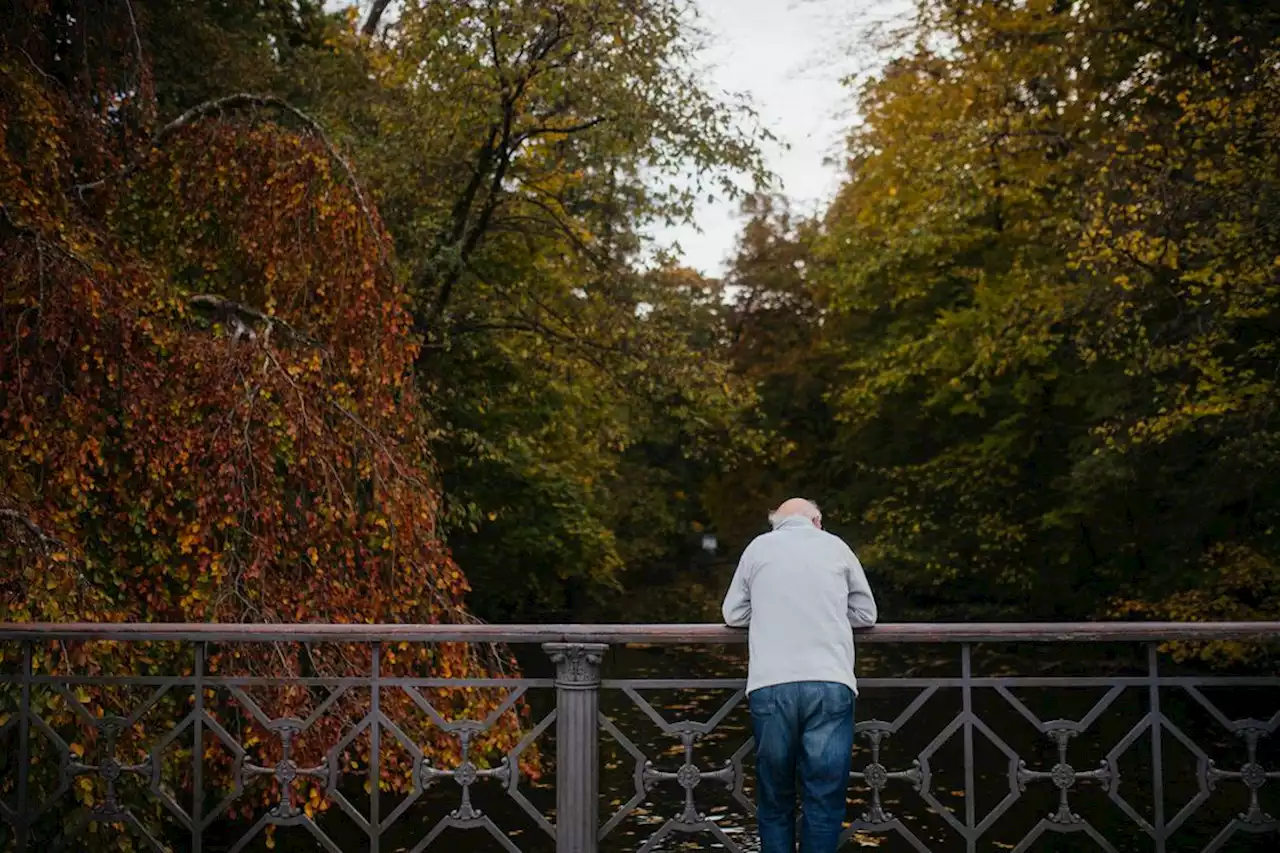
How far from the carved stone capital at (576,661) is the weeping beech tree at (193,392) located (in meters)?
1.90

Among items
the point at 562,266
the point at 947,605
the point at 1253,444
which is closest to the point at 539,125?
the point at 562,266

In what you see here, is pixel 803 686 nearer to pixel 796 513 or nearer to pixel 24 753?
pixel 796 513

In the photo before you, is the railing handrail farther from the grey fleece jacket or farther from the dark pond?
the dark pond

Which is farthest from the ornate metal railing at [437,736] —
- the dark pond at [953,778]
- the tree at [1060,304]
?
the tree at [1060,304]

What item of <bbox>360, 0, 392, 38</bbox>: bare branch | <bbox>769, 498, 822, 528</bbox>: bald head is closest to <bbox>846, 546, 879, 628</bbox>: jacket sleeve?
<bbox>769, 498, 822, 528</bbox>: bald head

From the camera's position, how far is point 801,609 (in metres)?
4.51

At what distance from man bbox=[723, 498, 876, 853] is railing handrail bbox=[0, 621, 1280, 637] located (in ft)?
0.68

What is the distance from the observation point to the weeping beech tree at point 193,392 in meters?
5.94

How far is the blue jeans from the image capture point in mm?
4473

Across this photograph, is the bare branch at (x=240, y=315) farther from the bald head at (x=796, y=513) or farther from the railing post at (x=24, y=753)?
the bald head at (x=796, y=513)

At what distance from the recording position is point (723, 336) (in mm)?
35344

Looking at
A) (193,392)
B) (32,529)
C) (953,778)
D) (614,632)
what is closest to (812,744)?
(614,632)

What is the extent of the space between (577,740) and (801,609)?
100cm

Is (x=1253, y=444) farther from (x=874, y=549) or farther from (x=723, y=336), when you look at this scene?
(x=723, y=336)
